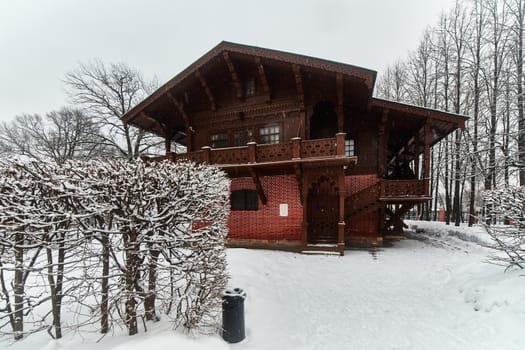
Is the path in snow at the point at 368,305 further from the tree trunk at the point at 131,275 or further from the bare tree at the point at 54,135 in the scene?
the bare tree at the point at 54,135

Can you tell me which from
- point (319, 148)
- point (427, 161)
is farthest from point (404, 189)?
point (319, 148)

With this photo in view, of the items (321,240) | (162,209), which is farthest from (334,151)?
(162,209)

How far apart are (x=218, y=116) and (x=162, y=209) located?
9.40 meters

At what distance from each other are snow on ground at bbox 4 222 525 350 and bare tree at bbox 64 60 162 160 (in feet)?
59.9

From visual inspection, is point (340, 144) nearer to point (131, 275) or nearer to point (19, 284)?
point (131, 275)

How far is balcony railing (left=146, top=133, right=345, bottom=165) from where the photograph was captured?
29.5 ft

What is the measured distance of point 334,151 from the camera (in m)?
8.95

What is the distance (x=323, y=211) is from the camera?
37.8 feet

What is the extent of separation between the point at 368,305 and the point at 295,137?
689 cm

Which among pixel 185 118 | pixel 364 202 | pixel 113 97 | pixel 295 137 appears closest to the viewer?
pixel 295 137

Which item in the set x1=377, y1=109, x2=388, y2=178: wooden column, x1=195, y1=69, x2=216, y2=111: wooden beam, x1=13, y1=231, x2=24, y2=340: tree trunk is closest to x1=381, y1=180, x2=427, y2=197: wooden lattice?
x1=377, y1=109, x2=388, y2=178: wooden column

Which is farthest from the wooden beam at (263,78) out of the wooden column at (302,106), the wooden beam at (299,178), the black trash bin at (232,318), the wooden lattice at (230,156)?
the black trash bin at (232,318)

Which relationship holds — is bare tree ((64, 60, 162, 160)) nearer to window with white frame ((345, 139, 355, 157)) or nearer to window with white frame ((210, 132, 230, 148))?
window with white frame ((210, 132, 230, 148))

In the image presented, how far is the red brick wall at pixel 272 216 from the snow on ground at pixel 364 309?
2522mm
